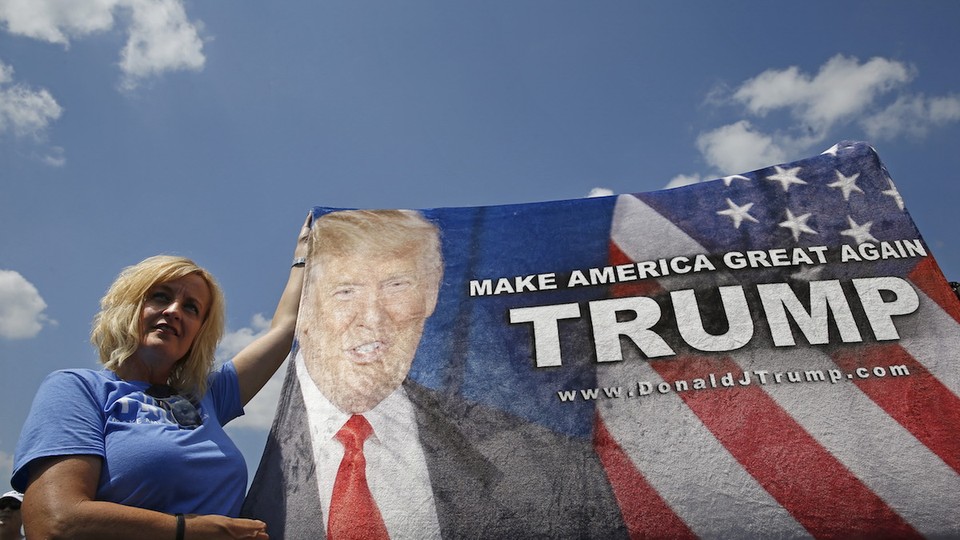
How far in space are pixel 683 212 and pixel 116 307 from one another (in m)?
3.04

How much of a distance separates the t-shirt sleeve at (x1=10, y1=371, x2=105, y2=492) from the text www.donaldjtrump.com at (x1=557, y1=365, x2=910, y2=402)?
2.00 m

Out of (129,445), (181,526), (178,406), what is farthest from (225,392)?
(181,526)

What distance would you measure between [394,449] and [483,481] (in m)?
0.49

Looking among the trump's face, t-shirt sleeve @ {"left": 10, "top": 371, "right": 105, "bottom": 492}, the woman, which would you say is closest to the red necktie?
the trump's face

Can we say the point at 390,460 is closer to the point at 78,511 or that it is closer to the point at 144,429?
the point at 144,429

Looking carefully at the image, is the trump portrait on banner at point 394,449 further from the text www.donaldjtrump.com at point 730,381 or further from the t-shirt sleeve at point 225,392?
the t-shirt sleeve at point 225,392

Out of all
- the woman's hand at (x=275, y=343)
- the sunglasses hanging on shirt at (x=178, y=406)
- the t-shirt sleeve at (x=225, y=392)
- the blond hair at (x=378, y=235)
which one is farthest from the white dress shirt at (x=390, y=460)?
the blond hair at (x=378, y=235)

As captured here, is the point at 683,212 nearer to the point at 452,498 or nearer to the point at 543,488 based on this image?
the point at 543,488

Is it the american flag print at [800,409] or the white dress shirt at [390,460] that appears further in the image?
the white dress shirt at [390,460]

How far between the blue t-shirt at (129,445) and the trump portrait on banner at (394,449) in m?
0.63

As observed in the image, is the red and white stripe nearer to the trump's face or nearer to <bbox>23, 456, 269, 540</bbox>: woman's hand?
the trump's face

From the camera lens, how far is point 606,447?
2.80 metres

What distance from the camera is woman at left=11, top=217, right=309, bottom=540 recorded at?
188cm

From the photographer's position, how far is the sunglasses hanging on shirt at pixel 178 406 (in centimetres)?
229
